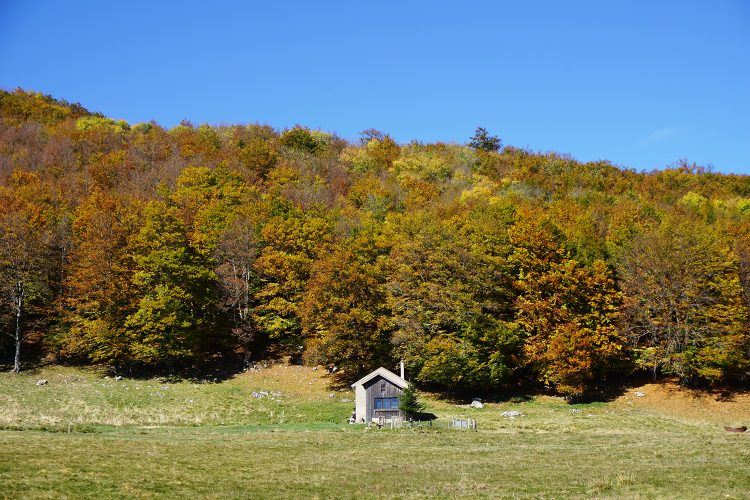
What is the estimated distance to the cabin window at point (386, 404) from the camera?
48781 mm

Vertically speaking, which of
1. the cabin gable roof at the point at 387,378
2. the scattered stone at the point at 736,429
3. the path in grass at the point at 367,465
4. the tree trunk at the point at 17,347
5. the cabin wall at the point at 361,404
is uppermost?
the tree trunk at the point at 17,347

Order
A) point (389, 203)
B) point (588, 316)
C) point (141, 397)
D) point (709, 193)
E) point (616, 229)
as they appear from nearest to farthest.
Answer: point (141, 397) → point (588, 316) → point (616, 229) → point (389, 203) → point (709, 193)

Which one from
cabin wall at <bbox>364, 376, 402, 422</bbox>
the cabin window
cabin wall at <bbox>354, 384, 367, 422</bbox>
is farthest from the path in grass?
the cabin window

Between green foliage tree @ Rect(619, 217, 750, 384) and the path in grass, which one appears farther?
green foliage tree @ Rect(619, 217, 750, 384)

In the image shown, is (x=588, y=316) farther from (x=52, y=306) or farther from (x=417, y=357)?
(x=52, y=306)

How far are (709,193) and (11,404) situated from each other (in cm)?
11028

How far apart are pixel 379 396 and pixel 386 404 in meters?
0.80

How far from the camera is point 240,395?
55.8 m

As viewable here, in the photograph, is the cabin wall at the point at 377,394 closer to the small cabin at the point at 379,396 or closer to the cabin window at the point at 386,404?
the small cabin at the point at 379,396

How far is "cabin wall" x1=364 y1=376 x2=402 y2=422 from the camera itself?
48.6 meters

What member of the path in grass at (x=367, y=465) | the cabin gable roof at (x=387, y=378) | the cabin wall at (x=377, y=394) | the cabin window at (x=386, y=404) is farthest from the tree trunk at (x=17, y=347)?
the cabin window at (x=386, y=404)

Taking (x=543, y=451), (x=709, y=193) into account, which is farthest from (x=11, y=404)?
(x=709, y=193)

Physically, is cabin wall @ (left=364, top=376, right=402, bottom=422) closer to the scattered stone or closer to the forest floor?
the forest floor

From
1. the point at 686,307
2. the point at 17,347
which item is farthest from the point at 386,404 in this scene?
the point at 17,347
